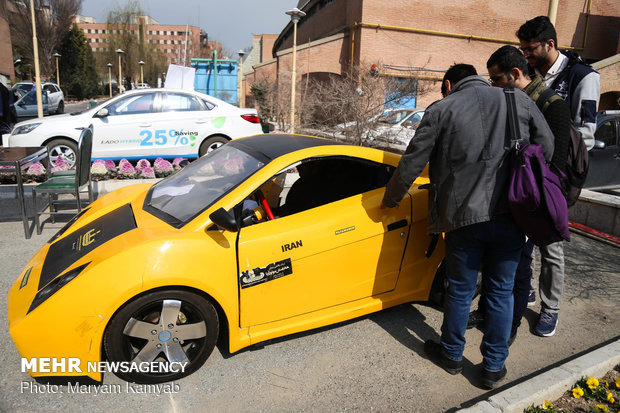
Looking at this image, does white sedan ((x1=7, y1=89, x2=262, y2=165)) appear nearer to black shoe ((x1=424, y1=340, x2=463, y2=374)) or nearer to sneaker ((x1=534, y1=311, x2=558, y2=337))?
black shoe ((x1=424, y1=340, x2=463, y2=374))

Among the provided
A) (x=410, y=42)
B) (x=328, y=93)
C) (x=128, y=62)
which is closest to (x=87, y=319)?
(x=328, y=93)

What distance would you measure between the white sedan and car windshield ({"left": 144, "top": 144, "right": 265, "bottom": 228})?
4.85 m

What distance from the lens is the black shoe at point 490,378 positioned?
2877 mm

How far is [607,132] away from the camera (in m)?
8.92

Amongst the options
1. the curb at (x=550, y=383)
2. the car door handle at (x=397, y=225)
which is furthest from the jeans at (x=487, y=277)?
the car door handle at (x=397, y=225)

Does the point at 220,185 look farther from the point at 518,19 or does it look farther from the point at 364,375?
the point at 518,19

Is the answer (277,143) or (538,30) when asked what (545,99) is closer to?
(538,30)

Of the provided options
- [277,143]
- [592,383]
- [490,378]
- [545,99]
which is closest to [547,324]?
[592,383]

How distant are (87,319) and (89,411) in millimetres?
551

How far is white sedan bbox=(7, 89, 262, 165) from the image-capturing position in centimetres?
774

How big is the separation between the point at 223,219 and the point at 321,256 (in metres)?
0.74

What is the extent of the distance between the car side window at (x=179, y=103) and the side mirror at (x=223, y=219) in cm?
636

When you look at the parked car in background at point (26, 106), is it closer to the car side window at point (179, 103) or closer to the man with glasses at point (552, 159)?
the car side window at point (179, 103)

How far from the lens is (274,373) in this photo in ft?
9.74
